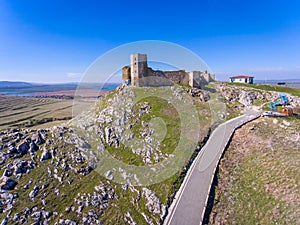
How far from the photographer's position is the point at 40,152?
27344 millimetres

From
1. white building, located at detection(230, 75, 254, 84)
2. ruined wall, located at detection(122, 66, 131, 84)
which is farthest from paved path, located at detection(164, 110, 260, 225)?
white building, located at detection(230, 75, 254, 84)

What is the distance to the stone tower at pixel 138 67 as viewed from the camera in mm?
42531

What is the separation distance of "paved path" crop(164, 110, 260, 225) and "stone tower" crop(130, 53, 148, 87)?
2080 centimetres

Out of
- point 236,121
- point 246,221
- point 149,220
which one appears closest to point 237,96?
point 236,121

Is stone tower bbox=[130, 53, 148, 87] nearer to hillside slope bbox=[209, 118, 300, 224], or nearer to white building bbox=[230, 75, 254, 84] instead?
hillside slope bbox=[209, 118, 300, 224]

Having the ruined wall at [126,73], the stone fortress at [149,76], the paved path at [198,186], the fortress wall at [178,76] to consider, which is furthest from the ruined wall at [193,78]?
the paved path at [198,186]

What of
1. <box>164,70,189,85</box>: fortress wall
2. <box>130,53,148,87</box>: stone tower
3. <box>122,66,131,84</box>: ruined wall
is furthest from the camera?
<box>164,70,189,85</box>: fortress wall

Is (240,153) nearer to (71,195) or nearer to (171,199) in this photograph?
(171,199)

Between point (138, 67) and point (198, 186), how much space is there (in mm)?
29352

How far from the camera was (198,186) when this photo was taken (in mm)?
21875

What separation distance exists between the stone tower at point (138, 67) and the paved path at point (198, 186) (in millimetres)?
20800

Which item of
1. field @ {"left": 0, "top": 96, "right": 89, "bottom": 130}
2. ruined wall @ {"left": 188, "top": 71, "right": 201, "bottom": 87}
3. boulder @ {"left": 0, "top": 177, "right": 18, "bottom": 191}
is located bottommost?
field @ {"left": 0, "top": 96, "right": 89, "bottom": 130}

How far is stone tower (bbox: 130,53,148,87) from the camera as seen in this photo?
140ft

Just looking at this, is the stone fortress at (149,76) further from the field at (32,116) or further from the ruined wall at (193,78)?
the field at (32,116)
